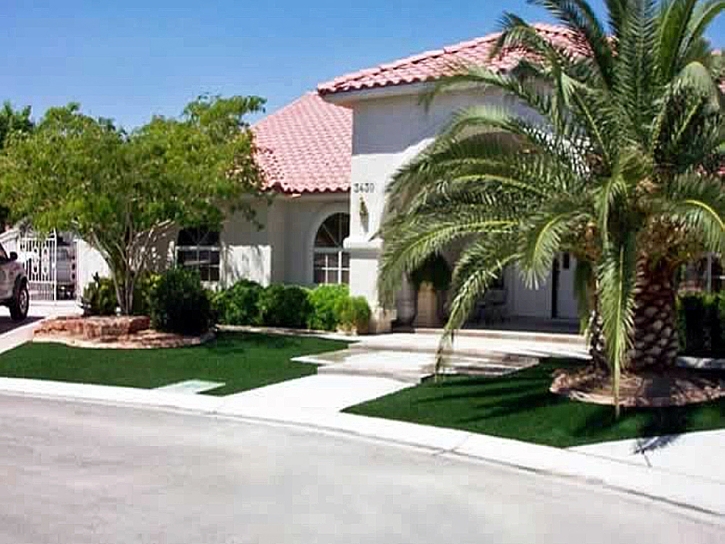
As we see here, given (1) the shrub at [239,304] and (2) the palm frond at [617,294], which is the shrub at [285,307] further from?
(2) the palm frond at [617,294]

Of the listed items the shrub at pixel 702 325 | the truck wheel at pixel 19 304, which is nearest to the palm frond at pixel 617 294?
the shrub at pixel 702 325

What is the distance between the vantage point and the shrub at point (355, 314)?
18.9 meters

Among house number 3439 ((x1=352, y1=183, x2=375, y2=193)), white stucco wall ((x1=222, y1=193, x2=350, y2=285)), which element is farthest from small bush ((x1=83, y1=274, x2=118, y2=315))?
house number 3439 ((x1=352, y1=183, x2=375, y2=193))

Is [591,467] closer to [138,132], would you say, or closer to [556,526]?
[556,526]

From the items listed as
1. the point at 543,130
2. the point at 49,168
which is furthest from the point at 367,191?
the point at 543,130

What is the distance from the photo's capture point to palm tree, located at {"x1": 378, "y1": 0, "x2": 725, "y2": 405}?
10195 mm

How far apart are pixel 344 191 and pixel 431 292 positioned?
3380 mm

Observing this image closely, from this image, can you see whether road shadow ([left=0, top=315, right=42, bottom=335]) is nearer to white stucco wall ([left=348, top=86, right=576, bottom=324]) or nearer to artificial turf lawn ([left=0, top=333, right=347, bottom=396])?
artificial turf lawn ([left=0, top=333, right=347, bottom=396])

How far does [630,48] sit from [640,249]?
2606mm

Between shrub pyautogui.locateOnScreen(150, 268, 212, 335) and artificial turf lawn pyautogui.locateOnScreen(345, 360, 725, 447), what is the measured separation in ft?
24.7

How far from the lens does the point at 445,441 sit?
32.0ft

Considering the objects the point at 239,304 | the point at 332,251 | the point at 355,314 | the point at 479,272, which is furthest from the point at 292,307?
the point at 479,272

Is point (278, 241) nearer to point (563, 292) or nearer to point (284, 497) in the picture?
point (563, 292)

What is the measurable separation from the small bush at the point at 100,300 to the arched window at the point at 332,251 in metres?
5.13
